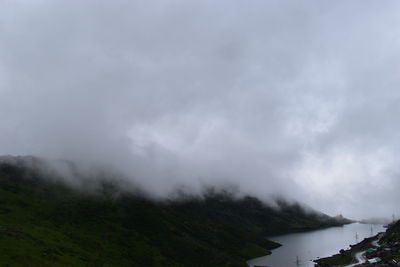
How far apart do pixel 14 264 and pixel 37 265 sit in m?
13.4

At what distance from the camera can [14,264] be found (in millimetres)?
189000

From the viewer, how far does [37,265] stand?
199 m
